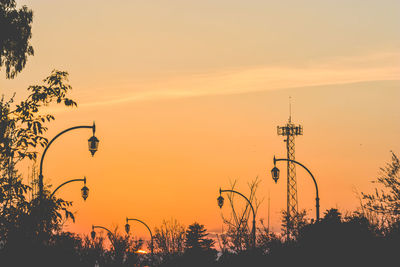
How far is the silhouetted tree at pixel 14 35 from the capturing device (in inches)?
1366

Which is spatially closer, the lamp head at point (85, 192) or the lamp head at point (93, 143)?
the lamp head at point (93, 143)

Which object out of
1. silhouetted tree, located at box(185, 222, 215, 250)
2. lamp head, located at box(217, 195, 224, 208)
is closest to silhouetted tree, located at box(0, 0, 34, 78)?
lamp head, located at box(217, 195, 224, 208)

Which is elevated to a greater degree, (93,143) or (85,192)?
(85,192)

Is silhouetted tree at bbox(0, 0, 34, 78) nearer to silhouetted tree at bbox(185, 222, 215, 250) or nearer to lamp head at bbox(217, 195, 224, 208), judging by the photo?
lamp head at bbox(217, 195, 224, 208)

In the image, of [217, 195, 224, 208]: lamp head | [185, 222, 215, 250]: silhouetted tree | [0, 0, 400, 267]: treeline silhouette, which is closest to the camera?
[0, 0, 400, 267]: treeline silhouette

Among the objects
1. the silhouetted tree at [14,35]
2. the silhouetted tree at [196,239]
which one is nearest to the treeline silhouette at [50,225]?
the silhouetted tree at [14,35]

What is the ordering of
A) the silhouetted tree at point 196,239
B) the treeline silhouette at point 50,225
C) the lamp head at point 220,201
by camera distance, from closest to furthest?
the treeline silhouette at point 50,225
the lamp head at point 220,201
the silhouetted tree at point 196,239

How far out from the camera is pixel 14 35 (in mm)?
35156

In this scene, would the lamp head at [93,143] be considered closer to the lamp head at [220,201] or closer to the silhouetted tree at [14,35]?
the silhouetted tree at [14,35]

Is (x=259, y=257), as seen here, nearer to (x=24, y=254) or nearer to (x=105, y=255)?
(x=24, y=254)

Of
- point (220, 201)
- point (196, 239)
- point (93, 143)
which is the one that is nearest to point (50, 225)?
point (93, 143)

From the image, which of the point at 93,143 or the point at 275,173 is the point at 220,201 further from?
the point at 93,143

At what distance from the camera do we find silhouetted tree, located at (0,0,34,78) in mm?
34688

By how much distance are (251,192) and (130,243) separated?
4467cm
